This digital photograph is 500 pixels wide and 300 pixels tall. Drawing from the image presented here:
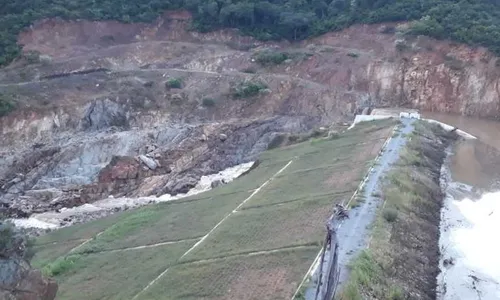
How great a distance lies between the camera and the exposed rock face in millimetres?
13672

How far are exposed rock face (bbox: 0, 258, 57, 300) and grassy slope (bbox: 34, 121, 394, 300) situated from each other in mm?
5284

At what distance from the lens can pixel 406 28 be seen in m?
58.0

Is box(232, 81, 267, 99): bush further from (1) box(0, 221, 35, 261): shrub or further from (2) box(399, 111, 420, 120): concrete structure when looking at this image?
(1) box(0, 221, 35, 261): shrub

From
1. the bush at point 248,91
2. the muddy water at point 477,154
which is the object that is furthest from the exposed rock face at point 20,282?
the bush at point 248,91

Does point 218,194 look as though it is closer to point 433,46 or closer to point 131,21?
point 433,46

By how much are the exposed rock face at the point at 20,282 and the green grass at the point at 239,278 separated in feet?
17.1

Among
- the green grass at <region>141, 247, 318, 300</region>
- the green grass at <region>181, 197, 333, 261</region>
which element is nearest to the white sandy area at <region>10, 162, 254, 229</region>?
the green grass at <region>181, 197, 333, 261</region>

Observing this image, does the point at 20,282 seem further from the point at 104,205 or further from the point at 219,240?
the point at 104,205

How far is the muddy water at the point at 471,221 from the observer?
21.9 m

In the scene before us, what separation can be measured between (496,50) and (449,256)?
3356 centimetres

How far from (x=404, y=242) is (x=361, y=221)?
5.55 ft

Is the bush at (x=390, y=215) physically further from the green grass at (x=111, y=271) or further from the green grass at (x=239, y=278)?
the green grass at (x=111, y=271)

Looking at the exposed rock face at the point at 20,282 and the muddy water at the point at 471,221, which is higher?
the exposed rock face at the point at 20,282

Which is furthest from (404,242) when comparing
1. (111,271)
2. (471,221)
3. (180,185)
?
(180,185)
